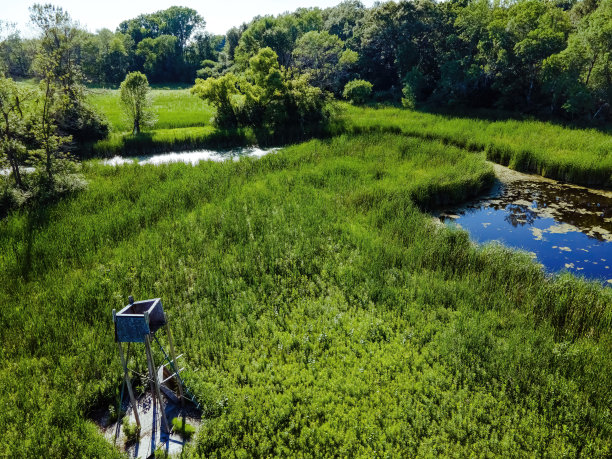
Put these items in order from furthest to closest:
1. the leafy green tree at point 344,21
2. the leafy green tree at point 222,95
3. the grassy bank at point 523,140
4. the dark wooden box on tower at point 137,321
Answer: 1. the leafy green tree at point 344,21
2. the leafy green tree at point 222,95
3. the grassy bank at point 523,140
4. the dark wooden box on tower at point 137,321

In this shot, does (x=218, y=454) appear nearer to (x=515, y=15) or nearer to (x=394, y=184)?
(x=394, y=184)

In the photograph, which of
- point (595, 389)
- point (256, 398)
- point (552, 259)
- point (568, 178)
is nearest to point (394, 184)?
point (552, 259)

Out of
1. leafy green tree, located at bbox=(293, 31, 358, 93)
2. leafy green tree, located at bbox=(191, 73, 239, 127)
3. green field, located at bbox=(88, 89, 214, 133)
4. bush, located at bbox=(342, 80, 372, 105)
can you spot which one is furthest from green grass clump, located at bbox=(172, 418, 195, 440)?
leafy green tree, located at bbox=(293, 31, 358, 93)

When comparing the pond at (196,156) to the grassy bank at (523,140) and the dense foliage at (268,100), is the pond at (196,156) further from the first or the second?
the grassy bank at (523,140)

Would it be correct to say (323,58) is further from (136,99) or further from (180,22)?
(180,22)

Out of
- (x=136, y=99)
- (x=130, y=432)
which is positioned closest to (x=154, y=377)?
(x=130, y=432)

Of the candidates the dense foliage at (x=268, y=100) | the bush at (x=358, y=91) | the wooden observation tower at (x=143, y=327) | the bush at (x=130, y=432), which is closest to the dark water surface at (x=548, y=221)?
the wooden observation tower at (x=143, y=327)

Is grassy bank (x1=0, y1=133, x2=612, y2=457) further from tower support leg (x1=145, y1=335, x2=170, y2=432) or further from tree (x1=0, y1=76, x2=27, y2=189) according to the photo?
tree (x1=0, y1=76, x2=27, y2=189)
